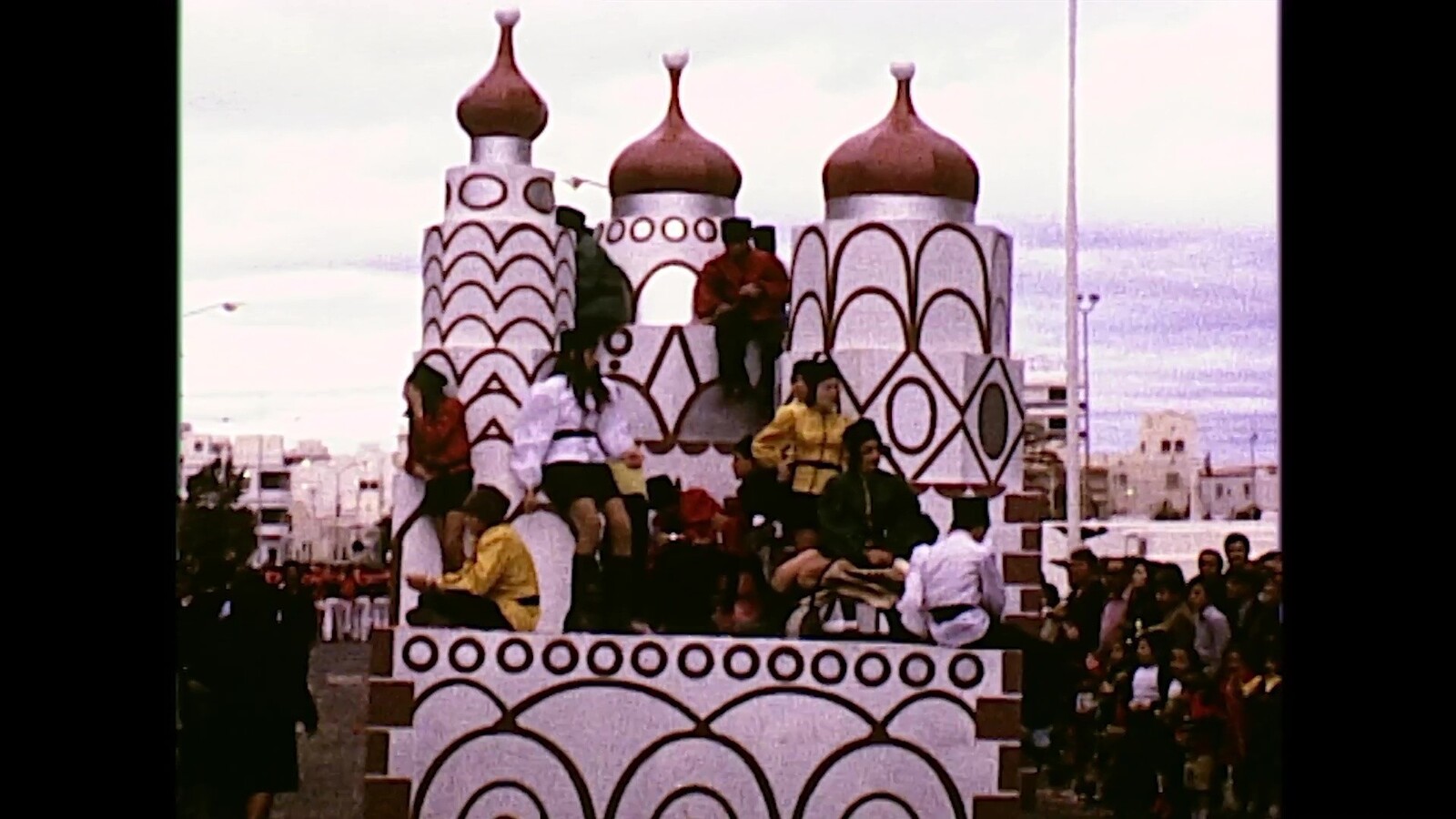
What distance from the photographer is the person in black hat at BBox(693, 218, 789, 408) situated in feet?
39.0

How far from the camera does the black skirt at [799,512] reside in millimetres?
9922

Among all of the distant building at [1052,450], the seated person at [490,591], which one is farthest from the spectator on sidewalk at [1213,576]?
the seated person at [490,591]

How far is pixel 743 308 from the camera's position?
12.0m

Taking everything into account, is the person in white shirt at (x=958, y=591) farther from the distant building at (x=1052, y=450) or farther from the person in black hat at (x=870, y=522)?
the distant building at (x=1052, y=450)

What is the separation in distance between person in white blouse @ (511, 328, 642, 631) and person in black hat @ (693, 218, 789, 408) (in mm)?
1380

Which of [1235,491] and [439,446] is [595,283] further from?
[1235,491]

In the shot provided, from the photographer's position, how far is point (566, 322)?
12.6m

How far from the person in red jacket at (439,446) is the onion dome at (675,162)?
184cm

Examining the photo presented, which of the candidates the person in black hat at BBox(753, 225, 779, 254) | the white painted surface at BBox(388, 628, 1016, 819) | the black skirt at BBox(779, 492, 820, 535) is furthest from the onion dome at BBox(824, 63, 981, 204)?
the white painted surface at BBox(388, 628, 1016, 819)

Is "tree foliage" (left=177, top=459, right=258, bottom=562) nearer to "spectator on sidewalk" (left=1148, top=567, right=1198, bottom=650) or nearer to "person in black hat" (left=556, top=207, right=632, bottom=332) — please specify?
"person in black hat" (left=556, top=207, right=632, bottom=332)

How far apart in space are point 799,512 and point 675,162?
10.3 feet
